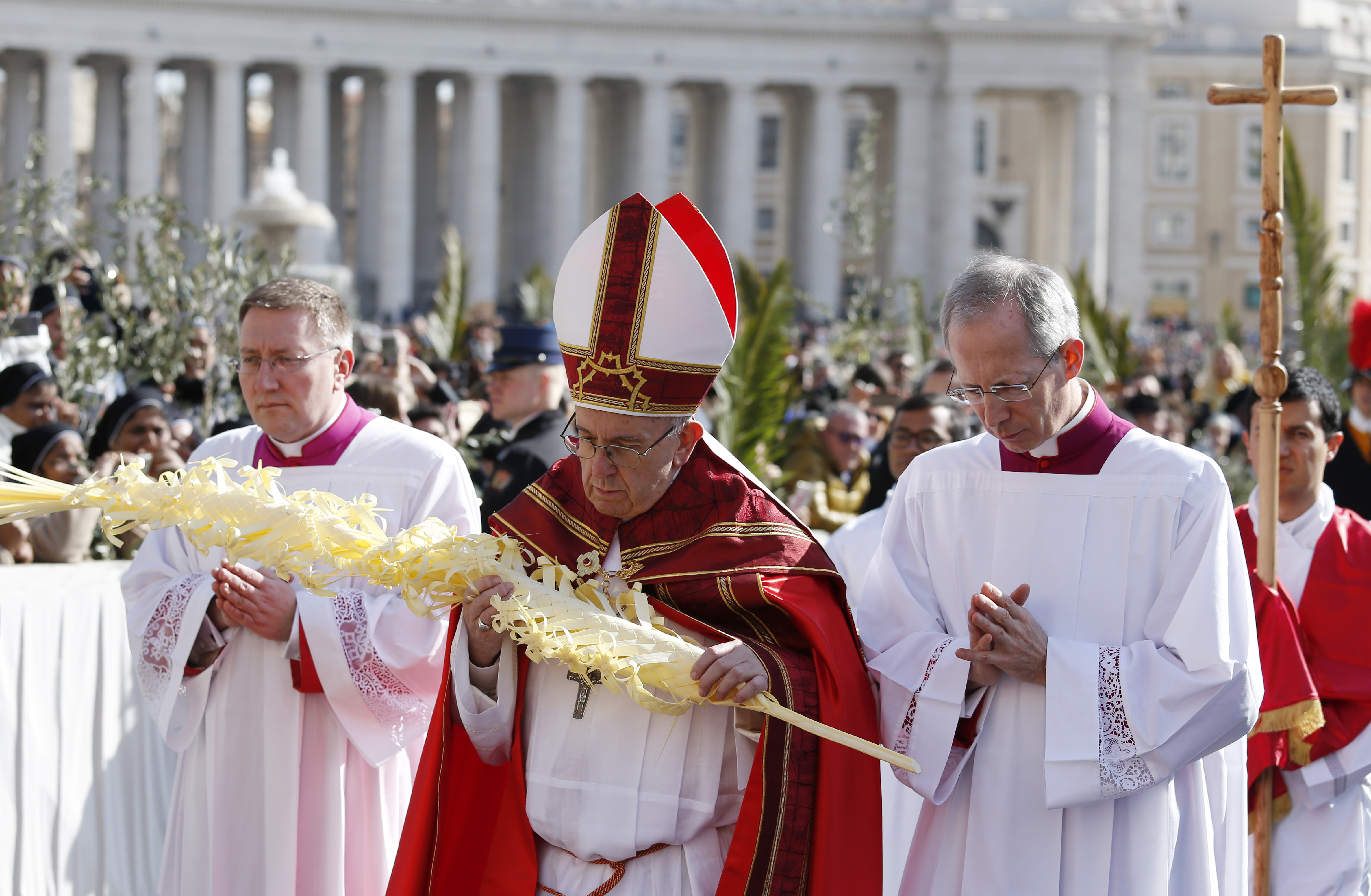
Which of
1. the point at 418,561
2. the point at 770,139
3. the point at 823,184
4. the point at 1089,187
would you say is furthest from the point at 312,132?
the point at 418,561

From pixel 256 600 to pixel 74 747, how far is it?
1836 millimetres

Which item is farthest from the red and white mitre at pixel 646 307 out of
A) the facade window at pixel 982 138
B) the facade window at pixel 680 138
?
the facade window at pixel 680 138

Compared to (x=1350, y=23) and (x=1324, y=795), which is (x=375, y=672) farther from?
(x=1350, y=23)

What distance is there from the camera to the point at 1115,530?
12.3ft

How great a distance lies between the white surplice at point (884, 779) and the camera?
514 cm

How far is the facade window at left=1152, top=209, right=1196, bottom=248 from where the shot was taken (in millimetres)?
65875

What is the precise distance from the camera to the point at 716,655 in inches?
128

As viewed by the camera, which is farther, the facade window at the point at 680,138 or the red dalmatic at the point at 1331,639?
the facade window at the point at 680,138

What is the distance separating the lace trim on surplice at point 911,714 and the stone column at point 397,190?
47.6 meters

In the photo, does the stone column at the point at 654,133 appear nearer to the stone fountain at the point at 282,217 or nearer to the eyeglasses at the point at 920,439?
the stone fountain at the point at 282,217

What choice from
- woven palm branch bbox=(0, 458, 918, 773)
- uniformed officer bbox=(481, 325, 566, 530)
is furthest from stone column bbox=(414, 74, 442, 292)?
woven palm branch bbox=(0, 458, 918, 773)

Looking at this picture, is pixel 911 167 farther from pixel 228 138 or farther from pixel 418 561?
pixel 418 561

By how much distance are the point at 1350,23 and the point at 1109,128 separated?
23.4 metres

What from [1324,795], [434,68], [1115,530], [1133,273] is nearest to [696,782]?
[1115,530]
